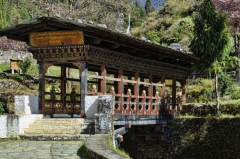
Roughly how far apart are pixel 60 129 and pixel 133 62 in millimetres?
5774

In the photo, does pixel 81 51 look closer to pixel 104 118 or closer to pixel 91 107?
pixel 91 107

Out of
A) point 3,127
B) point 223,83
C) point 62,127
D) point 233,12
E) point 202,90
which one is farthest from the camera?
point 233,12

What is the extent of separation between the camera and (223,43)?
69.1 ft

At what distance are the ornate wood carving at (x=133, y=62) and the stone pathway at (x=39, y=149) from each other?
4645 millimetres

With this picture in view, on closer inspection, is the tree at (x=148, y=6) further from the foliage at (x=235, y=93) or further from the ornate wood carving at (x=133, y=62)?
the ornate wood carving at (x=133, y=62)

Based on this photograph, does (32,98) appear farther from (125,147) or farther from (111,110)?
(125,147)

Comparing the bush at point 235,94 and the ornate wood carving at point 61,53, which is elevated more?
the ornate wood carving at point 61,53

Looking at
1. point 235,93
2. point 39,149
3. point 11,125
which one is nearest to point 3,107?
point 11,125

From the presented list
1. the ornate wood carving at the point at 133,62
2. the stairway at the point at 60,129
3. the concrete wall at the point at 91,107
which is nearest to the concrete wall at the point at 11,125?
the stairway at the point at 60,129

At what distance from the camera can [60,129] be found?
474 inches

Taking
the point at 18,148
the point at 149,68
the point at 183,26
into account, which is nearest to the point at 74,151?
the point at 18,148

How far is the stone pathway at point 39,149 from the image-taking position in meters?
8.23

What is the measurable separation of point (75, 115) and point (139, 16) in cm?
6430

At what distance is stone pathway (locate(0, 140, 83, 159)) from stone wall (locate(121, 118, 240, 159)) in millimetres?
9711
